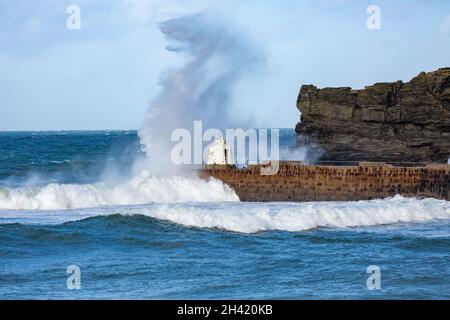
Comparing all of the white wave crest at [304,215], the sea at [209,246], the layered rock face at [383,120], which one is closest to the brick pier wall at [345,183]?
the sea at [209,246]

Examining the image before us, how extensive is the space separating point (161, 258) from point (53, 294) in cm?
369

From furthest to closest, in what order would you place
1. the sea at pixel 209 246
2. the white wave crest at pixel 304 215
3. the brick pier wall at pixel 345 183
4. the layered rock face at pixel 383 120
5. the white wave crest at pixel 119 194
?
1. the layered rock face at pixel 383 120
2. the white wave crest at pixel 119 194
3. the brick pier wall at pixel 345 183
4. the white wave crest at pixel 304 215
5. the sea at pixel 209 246

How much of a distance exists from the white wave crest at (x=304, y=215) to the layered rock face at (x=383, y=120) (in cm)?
764

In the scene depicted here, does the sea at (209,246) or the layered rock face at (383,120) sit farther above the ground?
the layered rock face at (383,120)

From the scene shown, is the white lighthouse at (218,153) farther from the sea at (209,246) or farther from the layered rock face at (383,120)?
the layered rock face at (383,120)

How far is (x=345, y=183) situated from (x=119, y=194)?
639 centimetres

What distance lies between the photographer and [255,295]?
510 inches

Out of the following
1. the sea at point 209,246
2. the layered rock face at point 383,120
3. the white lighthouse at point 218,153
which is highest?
the layered rock face at point 383,120

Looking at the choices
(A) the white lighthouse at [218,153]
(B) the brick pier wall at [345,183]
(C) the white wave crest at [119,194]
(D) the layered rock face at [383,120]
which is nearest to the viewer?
(B) the brick pier wall at [345,183]

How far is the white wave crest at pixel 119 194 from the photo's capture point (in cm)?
2517

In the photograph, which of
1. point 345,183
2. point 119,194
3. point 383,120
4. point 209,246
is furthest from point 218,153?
point 209,246
